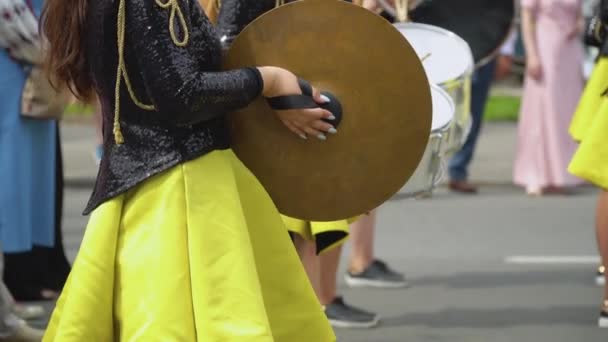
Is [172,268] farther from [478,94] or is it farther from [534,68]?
[478,94]

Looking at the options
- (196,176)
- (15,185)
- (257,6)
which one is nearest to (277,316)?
(196,176)

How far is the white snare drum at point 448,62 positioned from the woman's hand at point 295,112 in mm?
1573

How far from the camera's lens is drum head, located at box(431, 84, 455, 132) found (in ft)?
16.2

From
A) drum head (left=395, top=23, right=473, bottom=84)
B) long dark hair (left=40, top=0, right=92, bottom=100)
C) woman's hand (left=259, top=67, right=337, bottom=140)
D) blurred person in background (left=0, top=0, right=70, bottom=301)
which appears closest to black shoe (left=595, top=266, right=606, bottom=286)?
drum head (left=395, top=23, right=473, bottom=84)

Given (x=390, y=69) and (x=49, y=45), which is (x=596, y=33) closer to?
(x=390, y=69)

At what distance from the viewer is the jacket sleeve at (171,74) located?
11.6 ft

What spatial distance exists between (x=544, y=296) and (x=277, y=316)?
3.13 meters

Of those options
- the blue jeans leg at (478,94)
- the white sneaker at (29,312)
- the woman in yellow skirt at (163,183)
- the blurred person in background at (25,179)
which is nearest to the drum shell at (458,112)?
the woman in yellow skirt at (163,183)

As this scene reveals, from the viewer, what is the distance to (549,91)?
1036cm

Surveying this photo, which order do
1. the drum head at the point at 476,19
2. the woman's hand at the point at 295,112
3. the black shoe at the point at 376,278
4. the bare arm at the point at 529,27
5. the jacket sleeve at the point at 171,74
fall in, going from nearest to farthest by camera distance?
the jacket sleeve at the point at 171,74 < the woman's hand at the point at 295,112 < the drum head at the point at 476,19 < the black shoe at the point at 376,278 < the bare arm at the point at 529,27

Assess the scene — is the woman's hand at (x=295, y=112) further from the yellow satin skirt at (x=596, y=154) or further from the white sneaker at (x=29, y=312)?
the white sneaker at (x=29, y=312)

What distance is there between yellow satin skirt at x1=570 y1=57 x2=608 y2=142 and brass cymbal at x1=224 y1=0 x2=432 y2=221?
239 cm

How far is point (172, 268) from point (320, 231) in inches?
56.4

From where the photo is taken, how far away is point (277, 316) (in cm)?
385
